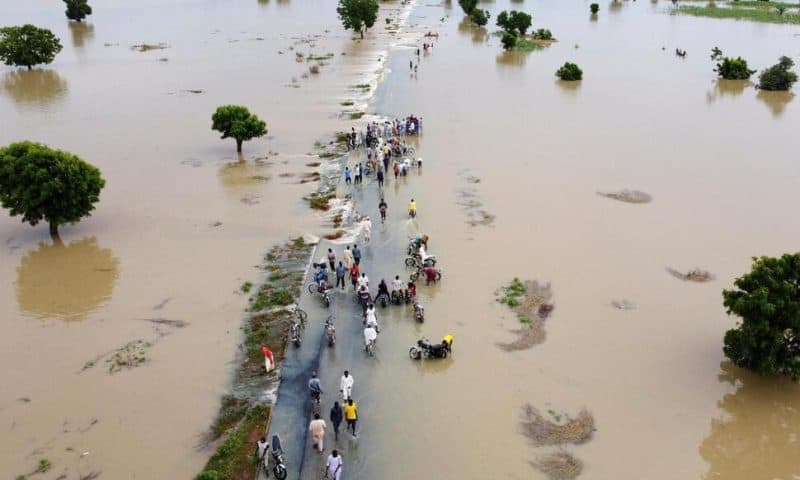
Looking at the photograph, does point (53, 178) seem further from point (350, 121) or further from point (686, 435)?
point (686, 435)

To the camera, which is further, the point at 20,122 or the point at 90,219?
the point at 20,122

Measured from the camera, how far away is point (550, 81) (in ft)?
159

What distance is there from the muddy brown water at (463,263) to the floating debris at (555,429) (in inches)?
12.2

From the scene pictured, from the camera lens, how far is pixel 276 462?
39.5ft

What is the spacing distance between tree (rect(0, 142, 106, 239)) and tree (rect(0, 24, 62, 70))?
38.6 meters

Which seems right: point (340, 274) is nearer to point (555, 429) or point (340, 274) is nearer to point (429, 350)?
point (429, 350)

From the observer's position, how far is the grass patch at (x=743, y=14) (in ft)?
255

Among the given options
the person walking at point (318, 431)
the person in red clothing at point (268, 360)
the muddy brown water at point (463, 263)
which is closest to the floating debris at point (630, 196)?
the muddy brown water at point (463, 263)

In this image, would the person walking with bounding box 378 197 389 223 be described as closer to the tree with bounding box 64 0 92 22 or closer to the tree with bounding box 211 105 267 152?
the tree with bounding box 211 105 267 152

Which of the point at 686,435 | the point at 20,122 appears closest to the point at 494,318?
the point at 686,435

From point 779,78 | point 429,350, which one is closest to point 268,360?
point 429,350

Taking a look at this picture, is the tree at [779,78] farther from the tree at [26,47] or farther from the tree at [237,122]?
the tree at [26,47]

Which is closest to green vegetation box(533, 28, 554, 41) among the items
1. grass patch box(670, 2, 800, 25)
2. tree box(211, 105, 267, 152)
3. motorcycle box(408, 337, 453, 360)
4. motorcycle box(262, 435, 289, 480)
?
grass patch box(670, 2, 800, 25)

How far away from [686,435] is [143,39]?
7167 cm
